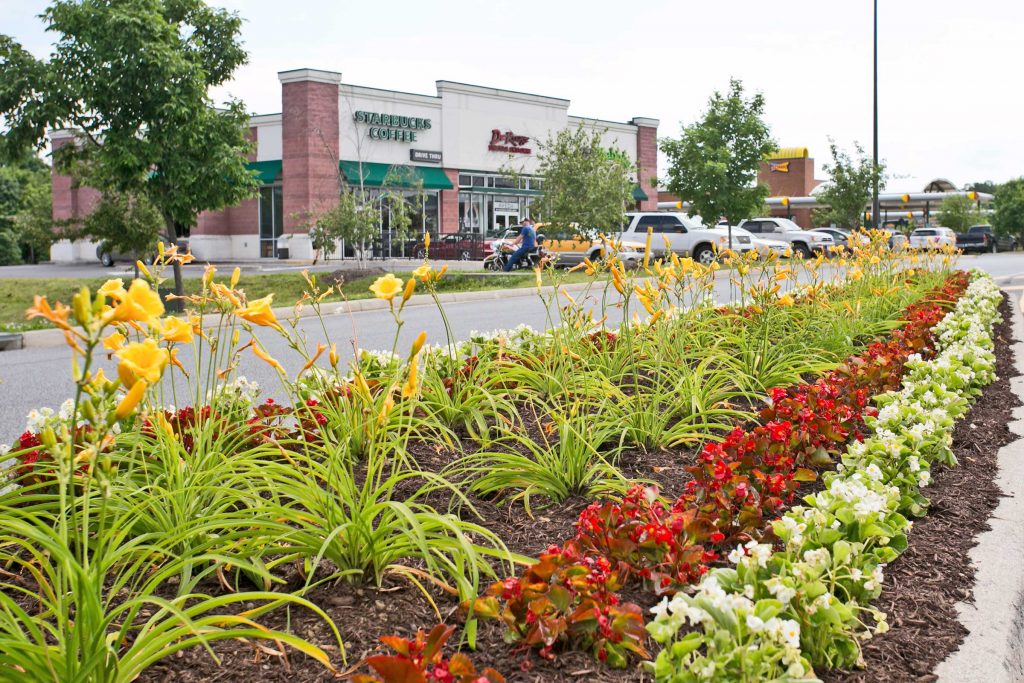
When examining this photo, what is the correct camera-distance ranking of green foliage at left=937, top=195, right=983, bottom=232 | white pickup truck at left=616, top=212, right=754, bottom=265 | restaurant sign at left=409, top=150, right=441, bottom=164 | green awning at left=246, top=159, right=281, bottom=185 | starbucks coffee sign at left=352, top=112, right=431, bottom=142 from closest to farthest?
white pickup truck at left=616, top=212, right=754, bottom=265
starbucks coffee sign at left=352, top=112, right=431, bottom=142
green awning at left=246, top=159, right=281, bottom=185
restaurant sign at left=409, top=150, right=441, bottom=164
green foliage at left=937, top=195, right=983, bottom=232

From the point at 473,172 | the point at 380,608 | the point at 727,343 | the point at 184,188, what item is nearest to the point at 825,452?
the point at 380,608

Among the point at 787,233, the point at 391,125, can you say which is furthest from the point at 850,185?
the point at 391,125

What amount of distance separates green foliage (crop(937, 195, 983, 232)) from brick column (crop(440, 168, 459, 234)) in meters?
35.7

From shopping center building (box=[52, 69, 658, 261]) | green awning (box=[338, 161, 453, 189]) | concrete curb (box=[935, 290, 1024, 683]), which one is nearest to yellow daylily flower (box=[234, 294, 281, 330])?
concrete curb (box=[935, 290, 1024, 683])

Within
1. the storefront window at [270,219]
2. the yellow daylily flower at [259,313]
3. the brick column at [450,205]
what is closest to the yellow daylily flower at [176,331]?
the yellow daylily flower at [259,313]

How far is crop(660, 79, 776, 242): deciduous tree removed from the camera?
118 ft

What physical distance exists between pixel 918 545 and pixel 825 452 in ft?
2.31

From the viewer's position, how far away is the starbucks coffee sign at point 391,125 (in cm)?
4028

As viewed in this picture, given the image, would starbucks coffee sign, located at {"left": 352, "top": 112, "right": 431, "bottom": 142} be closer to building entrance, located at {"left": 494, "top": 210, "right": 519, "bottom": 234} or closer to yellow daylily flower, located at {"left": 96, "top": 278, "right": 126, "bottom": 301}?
building entrance, located at {"left": 494, "top": 210, "right": 519, "bottom": 234}

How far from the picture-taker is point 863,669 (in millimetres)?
2385

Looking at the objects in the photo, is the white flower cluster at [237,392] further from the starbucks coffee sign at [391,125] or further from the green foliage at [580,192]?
the starbucks coffee sign at [391,125]

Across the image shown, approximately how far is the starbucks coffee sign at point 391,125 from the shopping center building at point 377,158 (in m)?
0.04

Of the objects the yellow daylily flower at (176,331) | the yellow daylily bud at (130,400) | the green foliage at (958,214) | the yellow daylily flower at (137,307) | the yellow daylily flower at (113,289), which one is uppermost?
the green foliage at (958,214)

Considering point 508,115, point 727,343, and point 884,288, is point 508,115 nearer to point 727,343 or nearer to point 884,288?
point 884,288
